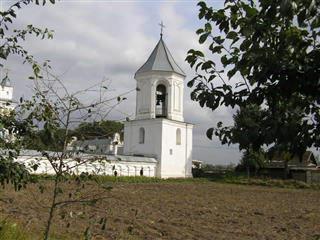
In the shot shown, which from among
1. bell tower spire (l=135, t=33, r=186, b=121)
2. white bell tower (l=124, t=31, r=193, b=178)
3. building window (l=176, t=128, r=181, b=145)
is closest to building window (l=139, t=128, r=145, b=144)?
white bell tower (l=124, t=31, r=193, b=178)

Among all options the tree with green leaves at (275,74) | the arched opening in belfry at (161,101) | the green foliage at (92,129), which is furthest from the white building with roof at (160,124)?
the tree with green leaves at (275,74)

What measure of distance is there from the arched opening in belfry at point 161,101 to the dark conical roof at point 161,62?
1.84 meters

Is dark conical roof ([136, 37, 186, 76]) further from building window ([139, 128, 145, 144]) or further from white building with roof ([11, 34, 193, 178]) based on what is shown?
building window ([139, 128, 145, 144])

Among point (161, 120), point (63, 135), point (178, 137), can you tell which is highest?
point (161, 120)

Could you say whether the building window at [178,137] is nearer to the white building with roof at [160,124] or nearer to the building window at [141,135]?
the white building with roof at [160,124]

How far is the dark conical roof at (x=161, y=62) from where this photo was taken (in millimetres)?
41812

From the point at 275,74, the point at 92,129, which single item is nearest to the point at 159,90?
the point at 92,129

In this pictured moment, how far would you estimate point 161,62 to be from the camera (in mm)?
42688

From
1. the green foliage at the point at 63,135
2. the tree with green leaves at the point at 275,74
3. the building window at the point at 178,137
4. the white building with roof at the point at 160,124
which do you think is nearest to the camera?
the tree with green leaves at the point at 275,74

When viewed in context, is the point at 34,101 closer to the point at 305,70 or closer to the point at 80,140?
the point at 80,140

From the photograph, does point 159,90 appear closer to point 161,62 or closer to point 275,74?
point 161,62

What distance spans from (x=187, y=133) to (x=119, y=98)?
4029 centimetres

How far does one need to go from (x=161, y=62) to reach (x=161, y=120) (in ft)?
19.8

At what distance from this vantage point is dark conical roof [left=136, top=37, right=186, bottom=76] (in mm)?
41812
